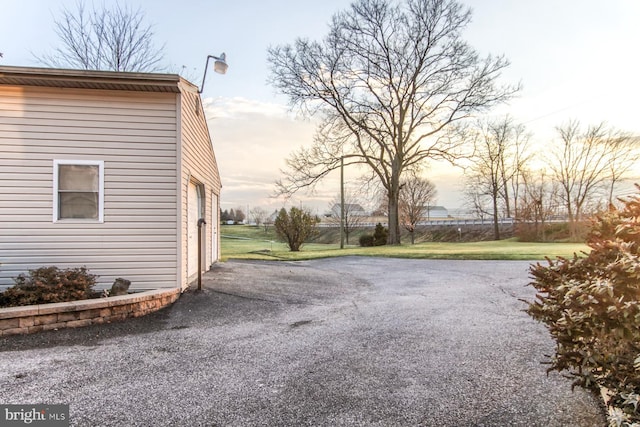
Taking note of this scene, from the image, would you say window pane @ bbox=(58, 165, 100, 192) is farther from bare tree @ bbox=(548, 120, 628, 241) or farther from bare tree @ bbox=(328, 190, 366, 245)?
bare tree @ bbox=(548, 120, 628, 241)

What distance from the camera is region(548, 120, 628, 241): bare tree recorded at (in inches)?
1260

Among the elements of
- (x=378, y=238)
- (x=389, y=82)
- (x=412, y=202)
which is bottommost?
(x=378, y=238)

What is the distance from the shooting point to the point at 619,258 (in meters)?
2.28

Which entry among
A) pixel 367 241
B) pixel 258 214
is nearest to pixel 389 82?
pixel 367 241

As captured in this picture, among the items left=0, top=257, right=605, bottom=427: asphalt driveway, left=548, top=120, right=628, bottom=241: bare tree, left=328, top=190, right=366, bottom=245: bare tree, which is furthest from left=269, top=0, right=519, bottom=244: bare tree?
left=0, top=257, right=605, bottom=427: asphalt driveway

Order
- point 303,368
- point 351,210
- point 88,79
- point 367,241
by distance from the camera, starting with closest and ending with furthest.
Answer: point 303,368 < point 88,79 < point 367,241 < point 351,210

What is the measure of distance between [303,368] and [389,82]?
22.4m

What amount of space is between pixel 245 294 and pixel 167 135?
→ 3.30 meters

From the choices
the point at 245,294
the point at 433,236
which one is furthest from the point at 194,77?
the point at 433,236

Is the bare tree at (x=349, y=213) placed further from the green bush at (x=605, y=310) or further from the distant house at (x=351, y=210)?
the green bush at (x=605, y=310)

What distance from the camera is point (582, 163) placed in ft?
108

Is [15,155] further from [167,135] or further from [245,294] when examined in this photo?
[245,294]

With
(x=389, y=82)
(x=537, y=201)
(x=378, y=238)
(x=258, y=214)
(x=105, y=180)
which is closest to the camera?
(x=105, y=180)

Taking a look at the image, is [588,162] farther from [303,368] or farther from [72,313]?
[72,313]
